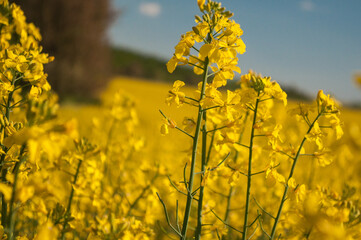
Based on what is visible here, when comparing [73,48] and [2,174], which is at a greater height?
[73,48]

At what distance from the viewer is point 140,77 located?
129ft

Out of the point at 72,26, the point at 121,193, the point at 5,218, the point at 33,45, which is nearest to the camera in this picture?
the point at 5,218

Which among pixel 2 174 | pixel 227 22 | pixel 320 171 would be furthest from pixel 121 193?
pixel 320 171

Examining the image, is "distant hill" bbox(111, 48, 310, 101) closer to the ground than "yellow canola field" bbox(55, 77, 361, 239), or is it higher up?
higher up

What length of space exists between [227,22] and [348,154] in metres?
3.72

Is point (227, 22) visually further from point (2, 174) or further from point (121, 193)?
point (121, 193)

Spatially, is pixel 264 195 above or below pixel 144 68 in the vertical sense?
below

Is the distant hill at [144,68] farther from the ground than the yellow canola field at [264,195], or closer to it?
farther from the ground

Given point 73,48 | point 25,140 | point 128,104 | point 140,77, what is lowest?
point 25,140

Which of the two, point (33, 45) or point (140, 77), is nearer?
point (33, 45)

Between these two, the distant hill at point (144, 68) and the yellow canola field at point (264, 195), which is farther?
the distant hill at point (144, 68)

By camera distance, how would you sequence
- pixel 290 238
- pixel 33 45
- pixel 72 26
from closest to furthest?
pixel 290 238
pixel 33 45
pixel 72 26

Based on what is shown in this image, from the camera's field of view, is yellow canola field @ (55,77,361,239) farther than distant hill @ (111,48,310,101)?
No

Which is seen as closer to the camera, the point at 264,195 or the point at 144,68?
the point at 264,195
